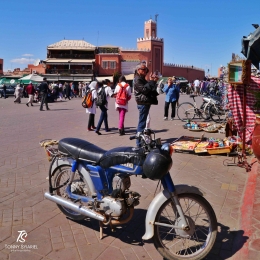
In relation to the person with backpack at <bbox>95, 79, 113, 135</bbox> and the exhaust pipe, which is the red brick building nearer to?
the person with backpack at <bbox>95, 79, 113, 135</bbox>

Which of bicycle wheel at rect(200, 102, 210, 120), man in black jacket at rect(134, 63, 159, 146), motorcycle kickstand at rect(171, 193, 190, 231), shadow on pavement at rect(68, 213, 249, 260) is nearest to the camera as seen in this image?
motorcycle kickstand at rect(171, 193, 190, 231)

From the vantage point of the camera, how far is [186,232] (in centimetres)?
310

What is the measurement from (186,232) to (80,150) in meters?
1.34

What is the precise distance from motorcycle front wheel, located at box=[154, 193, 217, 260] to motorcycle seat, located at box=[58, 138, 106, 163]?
875 millimetres

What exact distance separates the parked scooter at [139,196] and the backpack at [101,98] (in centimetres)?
608

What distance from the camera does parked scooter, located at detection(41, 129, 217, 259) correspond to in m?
3.04

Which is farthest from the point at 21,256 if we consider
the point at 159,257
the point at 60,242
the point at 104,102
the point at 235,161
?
the point at 104,102

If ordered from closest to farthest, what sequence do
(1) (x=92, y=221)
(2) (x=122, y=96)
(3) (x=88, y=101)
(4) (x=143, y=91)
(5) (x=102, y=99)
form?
1. (1) (x=92, y=221)
2. (4) (x=143, y=91)
3. (2) (x=122, y=96)
4. (5) (x=102, y=99)
5. (3) (x=88, y=101)

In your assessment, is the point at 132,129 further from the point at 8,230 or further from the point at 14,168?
the point at 8,230

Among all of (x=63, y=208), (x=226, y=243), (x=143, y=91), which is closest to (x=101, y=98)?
(x=143, y=91)

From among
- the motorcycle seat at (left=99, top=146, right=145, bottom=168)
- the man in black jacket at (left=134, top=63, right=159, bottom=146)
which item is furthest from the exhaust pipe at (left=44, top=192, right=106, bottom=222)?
the man in black jacket at (left=134, top=63, right=159, bottom=146)

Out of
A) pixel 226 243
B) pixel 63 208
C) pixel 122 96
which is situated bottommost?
pixel 226 243

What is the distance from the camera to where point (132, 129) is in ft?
35.7

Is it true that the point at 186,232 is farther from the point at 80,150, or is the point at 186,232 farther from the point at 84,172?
Result: the point at 80,150
